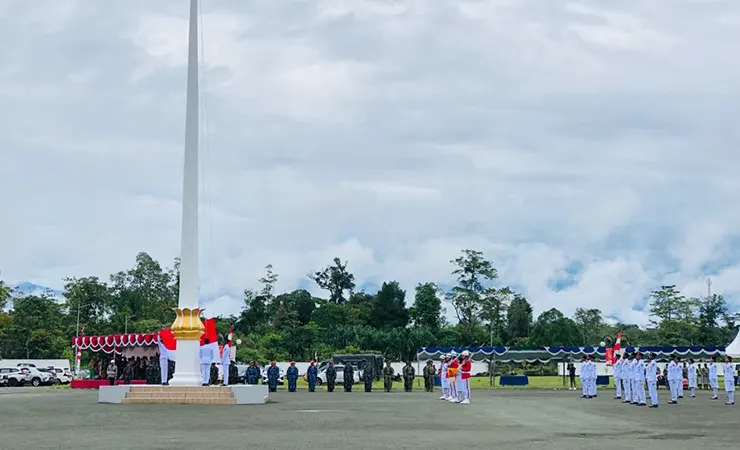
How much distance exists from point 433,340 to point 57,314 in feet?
110

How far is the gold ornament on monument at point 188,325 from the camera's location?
31.3 meters

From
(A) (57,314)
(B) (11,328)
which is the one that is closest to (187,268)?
(B) (11,328)

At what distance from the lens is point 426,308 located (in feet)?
306

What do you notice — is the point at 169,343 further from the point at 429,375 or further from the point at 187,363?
the point at 429,375

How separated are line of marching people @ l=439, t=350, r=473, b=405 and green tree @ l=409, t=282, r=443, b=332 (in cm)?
5830

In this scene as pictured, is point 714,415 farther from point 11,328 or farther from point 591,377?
point 11,328

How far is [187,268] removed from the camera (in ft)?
104

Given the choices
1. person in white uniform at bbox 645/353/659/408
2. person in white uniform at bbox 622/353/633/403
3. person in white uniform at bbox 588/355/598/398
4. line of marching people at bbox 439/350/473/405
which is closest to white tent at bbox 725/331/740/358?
person in white uniform at bbox 588/355/598/398

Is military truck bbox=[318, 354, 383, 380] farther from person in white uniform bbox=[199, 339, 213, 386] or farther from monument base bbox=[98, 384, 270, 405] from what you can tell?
monument base bbox=[98, 384, 270, 405]

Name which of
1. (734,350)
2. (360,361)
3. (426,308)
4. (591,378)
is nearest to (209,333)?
(591,378)

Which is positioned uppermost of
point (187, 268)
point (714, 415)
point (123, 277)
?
point (123, 277)

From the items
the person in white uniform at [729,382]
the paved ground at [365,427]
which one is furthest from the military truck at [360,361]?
the paved ground at [365,427]

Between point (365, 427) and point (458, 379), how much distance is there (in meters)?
13.4

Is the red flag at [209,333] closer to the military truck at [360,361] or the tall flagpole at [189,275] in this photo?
the tall flagpole at [189,275]
